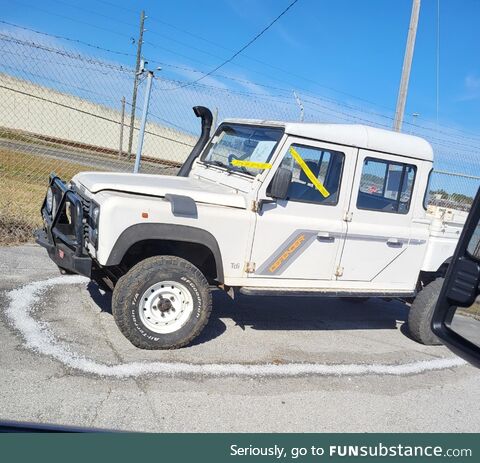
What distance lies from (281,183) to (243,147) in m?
0.95

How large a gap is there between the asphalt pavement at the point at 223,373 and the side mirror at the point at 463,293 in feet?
5.46

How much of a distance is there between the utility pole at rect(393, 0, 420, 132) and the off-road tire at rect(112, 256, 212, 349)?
664 centimetres

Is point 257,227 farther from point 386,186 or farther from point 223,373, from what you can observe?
point 386,186

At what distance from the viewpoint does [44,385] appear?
3.42 m

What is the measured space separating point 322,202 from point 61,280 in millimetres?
3100

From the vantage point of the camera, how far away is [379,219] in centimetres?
520

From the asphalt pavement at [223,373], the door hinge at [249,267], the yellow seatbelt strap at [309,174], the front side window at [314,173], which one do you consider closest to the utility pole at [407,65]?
the asphalt pavement at [223,373]

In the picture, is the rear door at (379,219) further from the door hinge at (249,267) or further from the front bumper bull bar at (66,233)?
the front bumper bull bar at (66,233)

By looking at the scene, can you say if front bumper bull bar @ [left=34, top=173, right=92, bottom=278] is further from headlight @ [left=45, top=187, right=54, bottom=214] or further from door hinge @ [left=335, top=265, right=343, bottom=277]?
door hinge @ [left=335, top=265, right=343, bottom=277]

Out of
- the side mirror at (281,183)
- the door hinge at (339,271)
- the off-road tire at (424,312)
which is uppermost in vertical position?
the side mirror at (281,183)

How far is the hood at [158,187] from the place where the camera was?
426cm

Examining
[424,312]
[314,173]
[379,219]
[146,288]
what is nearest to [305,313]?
[424,312]

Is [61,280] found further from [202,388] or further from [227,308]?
[202,388]
